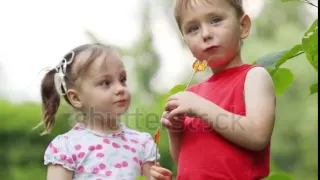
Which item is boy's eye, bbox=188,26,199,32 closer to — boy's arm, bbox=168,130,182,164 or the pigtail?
boy's arm, bbox=168,130,182,164

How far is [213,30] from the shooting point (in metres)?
1.29

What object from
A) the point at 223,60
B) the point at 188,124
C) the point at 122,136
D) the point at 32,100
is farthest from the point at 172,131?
the point at 32,100

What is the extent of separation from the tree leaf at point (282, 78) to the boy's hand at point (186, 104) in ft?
1.17

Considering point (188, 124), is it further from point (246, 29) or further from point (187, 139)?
point (246, 29)

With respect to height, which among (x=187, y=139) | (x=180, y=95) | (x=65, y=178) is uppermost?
(x=180, y=95)

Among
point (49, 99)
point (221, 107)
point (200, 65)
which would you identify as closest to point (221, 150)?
point (221, 107)

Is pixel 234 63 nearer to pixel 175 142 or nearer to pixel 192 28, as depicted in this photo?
pixel 192 28

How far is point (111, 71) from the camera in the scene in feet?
5.31

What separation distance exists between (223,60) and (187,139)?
0.19m

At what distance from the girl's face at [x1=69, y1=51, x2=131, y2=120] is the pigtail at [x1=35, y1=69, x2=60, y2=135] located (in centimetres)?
13

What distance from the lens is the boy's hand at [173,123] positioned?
1.29m

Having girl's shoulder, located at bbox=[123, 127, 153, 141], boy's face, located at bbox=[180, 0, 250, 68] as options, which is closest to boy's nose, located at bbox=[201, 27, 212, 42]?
boy's face, located at bbox=[180, 0, 250, 68]

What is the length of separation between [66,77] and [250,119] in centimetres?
68

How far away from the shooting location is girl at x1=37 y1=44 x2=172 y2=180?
1577 millimetres
